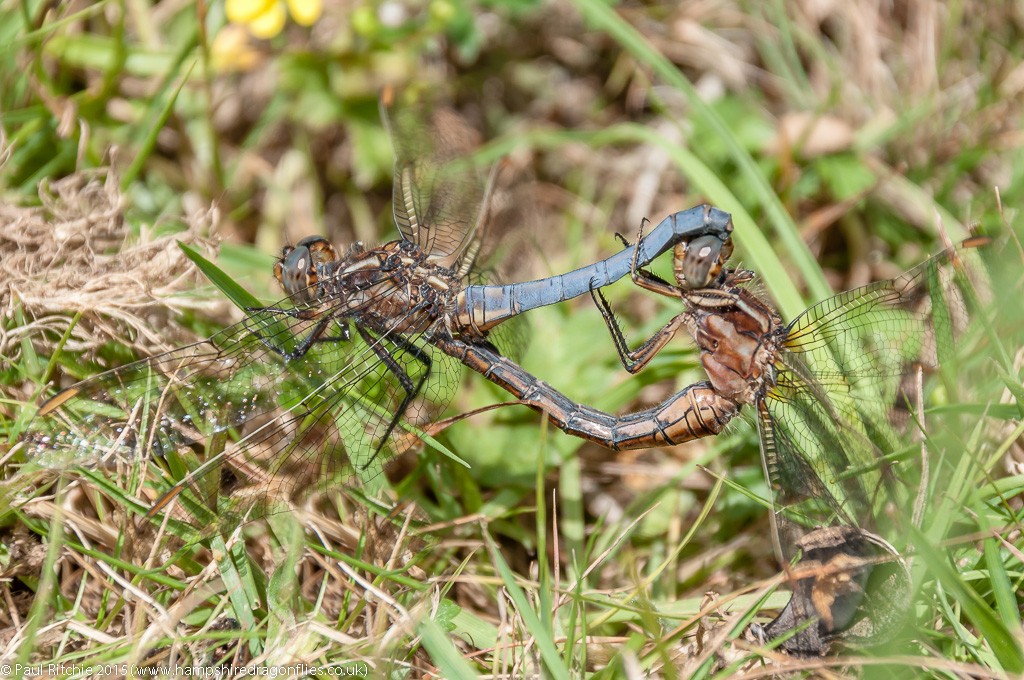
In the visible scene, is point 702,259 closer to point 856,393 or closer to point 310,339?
point 856,393

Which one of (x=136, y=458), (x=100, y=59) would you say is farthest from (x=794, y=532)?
(x=100, y=59)

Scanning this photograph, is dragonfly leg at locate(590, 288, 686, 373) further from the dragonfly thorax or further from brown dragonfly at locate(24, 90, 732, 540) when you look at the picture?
brown dragonfly at locate(24, 90, 732, 540)

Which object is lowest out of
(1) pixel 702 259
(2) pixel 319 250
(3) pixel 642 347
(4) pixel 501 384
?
(4) pixel 501 384

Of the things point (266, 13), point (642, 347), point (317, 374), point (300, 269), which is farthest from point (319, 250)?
point (266, 13)

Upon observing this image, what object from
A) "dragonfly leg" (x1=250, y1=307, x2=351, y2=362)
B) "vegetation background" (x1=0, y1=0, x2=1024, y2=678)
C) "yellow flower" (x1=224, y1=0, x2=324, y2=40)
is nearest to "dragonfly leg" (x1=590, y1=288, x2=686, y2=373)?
"vegetation background" (x1=0, y1=0, x2=1024, y2=678)

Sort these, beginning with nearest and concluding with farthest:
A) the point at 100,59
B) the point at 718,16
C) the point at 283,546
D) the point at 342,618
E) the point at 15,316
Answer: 1. the point at 342,618
2. the point at 283,546
3. the point at 15,316
4. the point at 100,59
5. the point at 718,16

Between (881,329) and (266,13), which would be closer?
(881,329)

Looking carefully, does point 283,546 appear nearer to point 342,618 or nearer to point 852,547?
point 342,618

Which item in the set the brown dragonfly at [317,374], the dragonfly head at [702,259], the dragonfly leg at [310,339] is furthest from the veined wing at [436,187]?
the dragonfly head at [702,259]
